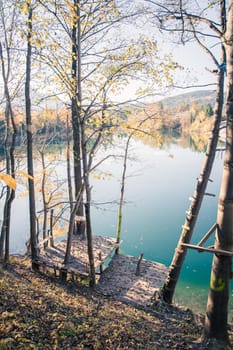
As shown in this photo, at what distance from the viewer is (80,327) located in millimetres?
4410

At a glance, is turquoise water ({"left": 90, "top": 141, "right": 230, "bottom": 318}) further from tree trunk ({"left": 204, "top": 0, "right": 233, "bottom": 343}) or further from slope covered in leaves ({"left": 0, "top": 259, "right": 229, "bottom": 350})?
slope covered in leaves ({"left": 0, "top": 259, "right": 229, "bottom": 350})

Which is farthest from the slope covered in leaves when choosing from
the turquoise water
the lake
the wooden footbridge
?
the turquoise water

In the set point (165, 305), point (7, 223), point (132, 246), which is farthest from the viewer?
point (132, 246)

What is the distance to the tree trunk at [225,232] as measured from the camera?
400cm

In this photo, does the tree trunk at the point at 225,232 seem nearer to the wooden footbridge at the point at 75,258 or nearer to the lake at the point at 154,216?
the lake at the point at 154,216

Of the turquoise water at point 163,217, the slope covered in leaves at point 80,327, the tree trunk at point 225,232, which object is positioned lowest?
the turquoise water at point 163,217

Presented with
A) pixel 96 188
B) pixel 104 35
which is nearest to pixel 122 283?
pixel 104 35

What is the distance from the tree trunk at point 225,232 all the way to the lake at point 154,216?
11.5ft

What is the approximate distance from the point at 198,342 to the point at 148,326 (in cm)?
136

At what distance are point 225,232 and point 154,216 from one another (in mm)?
14652

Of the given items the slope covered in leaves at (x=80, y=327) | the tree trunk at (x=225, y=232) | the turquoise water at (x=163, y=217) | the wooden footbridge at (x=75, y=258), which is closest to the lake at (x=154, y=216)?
the turquoise water at (x=163, y=217)

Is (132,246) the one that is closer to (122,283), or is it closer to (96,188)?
(122,283)

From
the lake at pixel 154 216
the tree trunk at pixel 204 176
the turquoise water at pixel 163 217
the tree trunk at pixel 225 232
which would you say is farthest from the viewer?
the turquoise water at pixel 163 217

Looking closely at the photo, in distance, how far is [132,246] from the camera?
14.6 m
